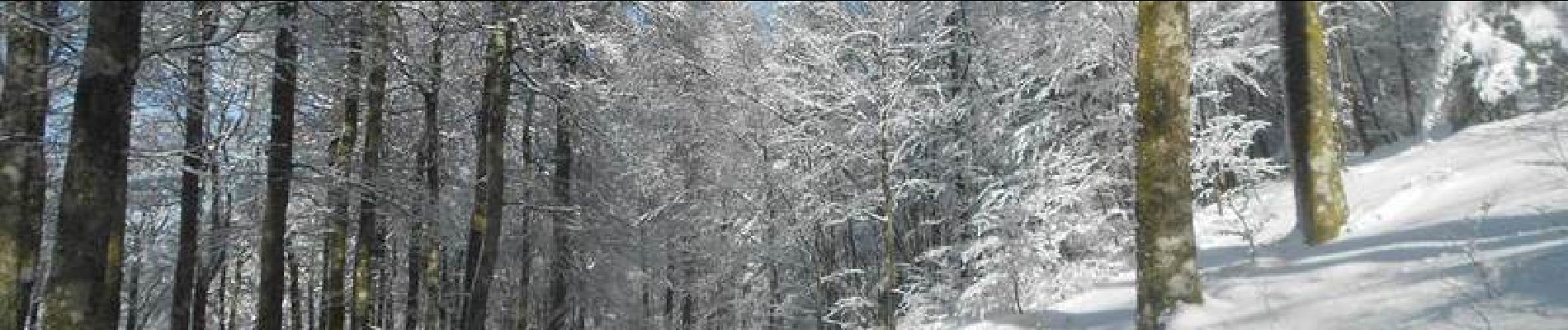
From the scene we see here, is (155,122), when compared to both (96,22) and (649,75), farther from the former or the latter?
(96,22)

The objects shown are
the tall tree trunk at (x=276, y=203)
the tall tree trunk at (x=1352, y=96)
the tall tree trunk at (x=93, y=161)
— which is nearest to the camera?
the tall tree trunk at (x=93, y=161)

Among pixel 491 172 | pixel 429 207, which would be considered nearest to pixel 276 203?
pixel 429 207

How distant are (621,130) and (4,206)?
11960 millimetres

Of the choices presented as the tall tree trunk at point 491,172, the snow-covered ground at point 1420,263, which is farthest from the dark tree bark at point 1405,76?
the tall tree trunk at point 491,172

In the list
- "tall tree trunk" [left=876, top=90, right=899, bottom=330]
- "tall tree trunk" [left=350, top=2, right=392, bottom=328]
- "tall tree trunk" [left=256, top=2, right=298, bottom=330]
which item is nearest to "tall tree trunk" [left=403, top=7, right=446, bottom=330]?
"tall tree trunk" [left=350, top=2, right=392, bottom=328]

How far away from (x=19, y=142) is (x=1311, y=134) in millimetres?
10569

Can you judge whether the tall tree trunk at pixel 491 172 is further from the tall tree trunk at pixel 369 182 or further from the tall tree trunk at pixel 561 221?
the tall tree trunk at pixel 561 221

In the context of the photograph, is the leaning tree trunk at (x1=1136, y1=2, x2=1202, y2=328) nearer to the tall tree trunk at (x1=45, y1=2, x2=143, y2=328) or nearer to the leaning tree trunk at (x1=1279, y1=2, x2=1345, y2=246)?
the leaning tree trunk at (x1=1279, y1=2, x2=1345, y2=246)

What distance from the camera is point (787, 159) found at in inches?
888

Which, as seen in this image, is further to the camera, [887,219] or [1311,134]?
[887,219]

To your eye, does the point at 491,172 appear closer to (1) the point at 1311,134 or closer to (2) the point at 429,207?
(2) the point at 429,207

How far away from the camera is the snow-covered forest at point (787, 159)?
304 inches

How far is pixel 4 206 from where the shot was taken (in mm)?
8719

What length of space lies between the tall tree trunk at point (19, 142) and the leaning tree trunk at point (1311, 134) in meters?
9.98
